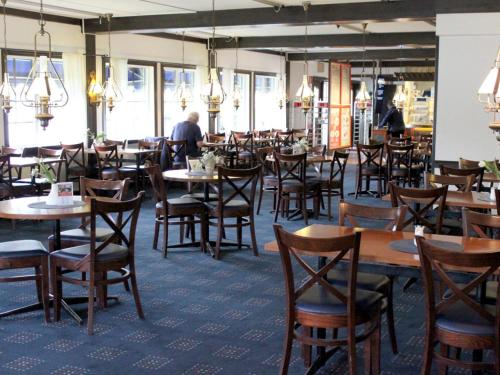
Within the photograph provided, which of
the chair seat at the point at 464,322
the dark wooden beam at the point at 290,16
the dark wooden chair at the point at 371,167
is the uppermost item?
the dark wooden beam at the point at 290,16

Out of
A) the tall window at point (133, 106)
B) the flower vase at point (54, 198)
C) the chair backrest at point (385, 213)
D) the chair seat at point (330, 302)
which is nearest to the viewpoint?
the chair seat at point (330, 302)

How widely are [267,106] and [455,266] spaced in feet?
46.4

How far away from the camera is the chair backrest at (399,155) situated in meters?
9.78

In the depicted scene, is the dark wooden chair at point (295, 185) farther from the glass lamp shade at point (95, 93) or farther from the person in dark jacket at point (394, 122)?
the person in dark jacket at point (394, 122)

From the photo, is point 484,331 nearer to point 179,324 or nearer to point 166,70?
point 179,324

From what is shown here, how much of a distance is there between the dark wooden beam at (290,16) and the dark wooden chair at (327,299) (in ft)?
19.2

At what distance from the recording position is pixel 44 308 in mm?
4332

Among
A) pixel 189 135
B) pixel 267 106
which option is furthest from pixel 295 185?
pixel 267 106

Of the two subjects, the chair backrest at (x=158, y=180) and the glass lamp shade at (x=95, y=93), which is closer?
the chair backrest at (x=158, y=180)

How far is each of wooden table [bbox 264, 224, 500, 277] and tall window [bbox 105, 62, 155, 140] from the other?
321 inches

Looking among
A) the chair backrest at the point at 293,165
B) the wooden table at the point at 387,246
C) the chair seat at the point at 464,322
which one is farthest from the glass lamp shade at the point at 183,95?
the chair seat at the point at 464,322

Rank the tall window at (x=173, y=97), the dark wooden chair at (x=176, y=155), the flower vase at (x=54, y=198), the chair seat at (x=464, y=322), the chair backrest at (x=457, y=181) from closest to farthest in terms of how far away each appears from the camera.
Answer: the chair seat at (x=464, y=322) < the flower vase at (x=54, y=198) < the chair backrest at (x=457, y=181) < the dark wooden chair at (x=176, y=155) < the tall window at (x=173, y=97)

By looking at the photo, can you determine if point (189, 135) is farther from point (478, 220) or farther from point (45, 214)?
point (478, 220)

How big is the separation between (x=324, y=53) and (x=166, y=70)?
216 inches
